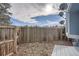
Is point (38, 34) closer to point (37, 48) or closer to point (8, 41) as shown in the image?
point (37, 48)

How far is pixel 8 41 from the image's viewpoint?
2.66 meters

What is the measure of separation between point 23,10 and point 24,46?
0.48m

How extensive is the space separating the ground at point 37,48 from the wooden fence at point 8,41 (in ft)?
0.31

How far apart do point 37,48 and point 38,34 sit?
19 centimetres

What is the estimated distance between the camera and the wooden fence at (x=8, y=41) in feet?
8.68

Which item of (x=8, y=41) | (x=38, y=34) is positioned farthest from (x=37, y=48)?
(x=8, y=41)

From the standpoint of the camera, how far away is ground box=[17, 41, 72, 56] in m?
2.66

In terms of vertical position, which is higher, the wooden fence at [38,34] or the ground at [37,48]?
the wooden fence at [38,34]

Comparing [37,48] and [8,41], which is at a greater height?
[8,41]

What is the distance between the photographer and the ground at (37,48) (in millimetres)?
2656

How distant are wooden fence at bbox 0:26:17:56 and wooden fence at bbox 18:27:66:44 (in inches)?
3.6

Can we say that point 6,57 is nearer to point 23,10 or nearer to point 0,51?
point 0,51

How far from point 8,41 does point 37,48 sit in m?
0.40

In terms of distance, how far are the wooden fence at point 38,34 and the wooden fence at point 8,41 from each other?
0.09m
